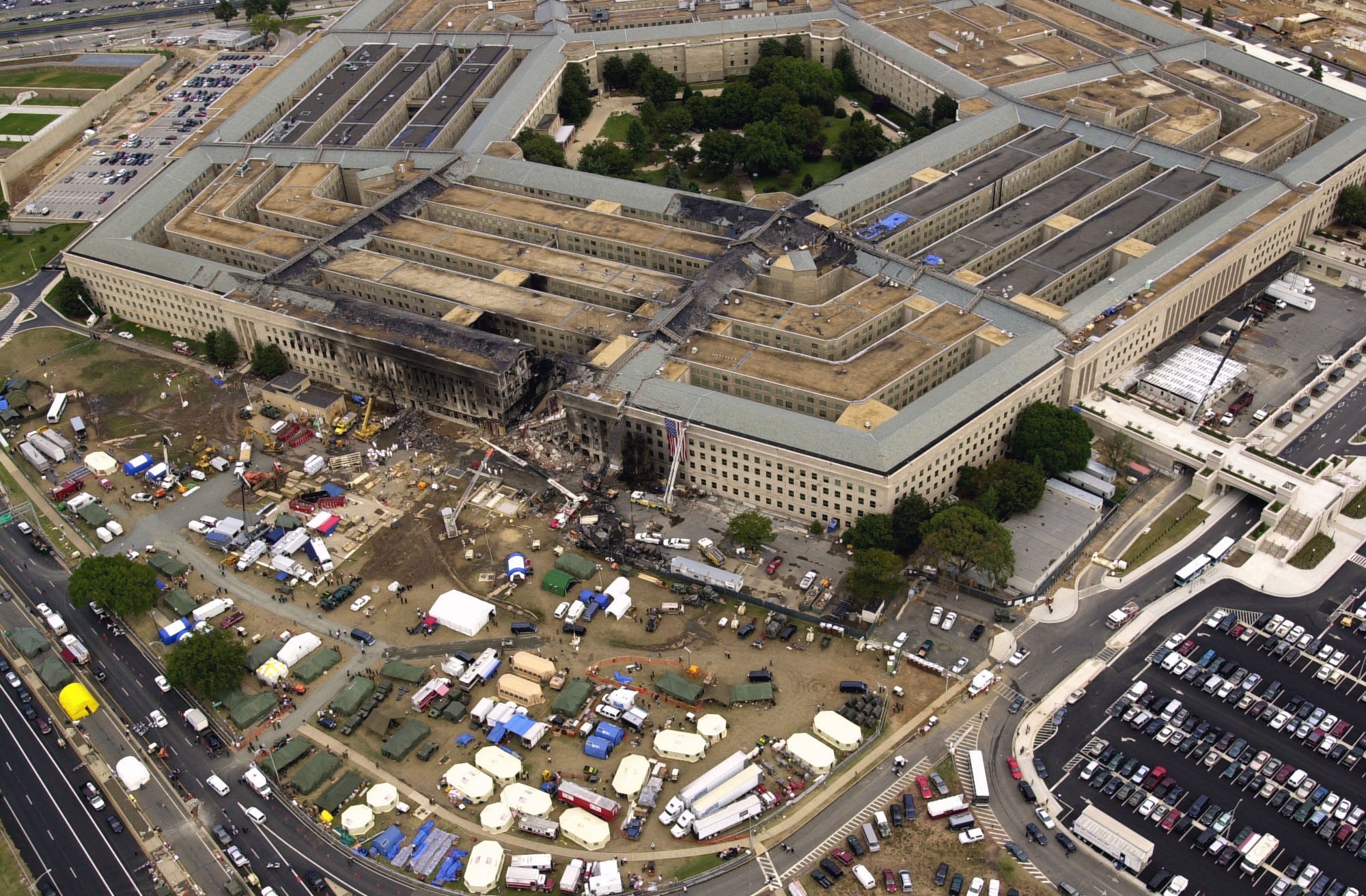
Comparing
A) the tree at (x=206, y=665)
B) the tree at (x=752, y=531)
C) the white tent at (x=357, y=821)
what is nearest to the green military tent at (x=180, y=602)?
the tree at (x=206, y=665)

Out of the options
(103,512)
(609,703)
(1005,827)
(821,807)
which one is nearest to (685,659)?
(609,703)

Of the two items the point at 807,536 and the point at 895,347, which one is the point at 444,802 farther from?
the point at 895,347

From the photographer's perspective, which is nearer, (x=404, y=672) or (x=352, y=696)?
(x=352, y=696)

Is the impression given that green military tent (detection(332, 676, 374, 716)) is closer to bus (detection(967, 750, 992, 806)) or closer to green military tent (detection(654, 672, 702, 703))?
green military tent (detection(654, 672, 702, 703))

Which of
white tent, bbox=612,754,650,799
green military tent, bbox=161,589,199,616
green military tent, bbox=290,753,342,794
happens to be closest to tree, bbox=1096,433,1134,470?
white tent, bbox=612,754,650,799

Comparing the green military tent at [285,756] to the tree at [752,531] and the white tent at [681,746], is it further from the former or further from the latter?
the tree at [752,531]

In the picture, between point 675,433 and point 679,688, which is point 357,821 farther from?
point 675,433

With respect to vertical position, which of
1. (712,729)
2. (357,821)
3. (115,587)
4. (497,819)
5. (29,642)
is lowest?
(497,819)

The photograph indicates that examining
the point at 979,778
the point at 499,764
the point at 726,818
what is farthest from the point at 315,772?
the point at 979,778
